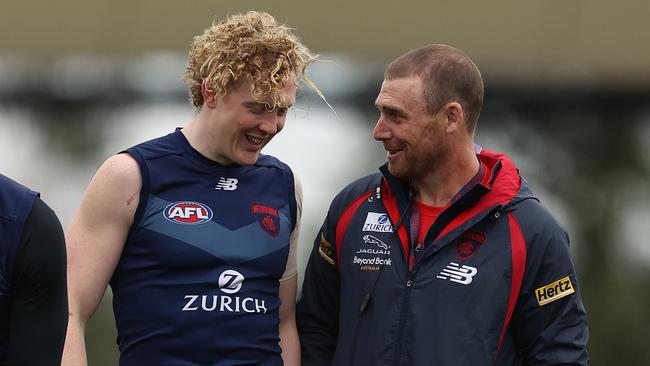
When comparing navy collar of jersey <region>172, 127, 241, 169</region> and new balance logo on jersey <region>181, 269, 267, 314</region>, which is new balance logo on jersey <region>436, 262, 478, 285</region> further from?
navy collar of jersey <region>172, 127, 241, 169</region>

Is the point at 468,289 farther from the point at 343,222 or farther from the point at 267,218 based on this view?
the point at 267,218

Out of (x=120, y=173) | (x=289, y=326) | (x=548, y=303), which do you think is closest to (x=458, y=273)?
(x=548, y=303)

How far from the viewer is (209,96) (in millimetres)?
3877

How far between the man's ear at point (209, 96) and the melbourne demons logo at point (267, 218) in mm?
336

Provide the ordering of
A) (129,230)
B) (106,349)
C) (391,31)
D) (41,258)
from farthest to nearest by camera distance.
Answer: (106,349) < (391,31) < (129,230) < (41,258)

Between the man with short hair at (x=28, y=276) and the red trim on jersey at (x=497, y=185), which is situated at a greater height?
the red trim on jersey at (x=497, y=185)

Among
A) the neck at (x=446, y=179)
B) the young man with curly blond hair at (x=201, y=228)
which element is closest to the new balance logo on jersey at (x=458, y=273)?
the neck at (x=446, y=179)

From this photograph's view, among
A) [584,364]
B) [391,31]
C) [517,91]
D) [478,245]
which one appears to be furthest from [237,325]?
[517,91]

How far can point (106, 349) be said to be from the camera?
392 inches

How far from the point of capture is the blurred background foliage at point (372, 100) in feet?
30.6

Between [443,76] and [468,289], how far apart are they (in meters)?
0.69

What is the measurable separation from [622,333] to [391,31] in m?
2.96

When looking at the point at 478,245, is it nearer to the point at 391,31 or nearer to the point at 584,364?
the point at 584,364

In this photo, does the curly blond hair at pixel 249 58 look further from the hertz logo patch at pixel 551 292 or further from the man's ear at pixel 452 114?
the hertz logo patch at pixel 551 292
